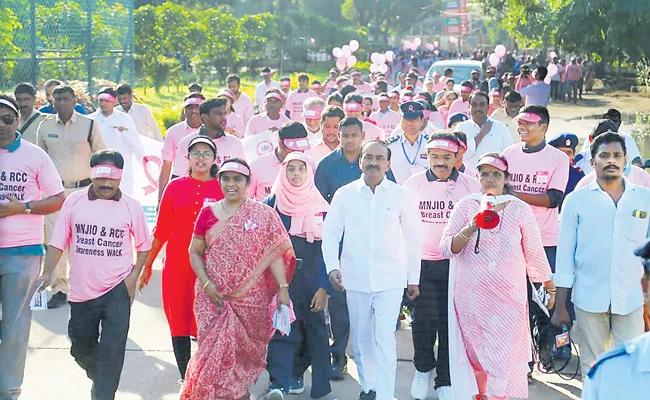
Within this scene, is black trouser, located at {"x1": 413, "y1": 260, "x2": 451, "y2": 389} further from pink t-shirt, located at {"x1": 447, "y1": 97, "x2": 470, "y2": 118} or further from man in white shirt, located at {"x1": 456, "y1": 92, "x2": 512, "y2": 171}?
pink t-shirt, located at {"x1": 447, "y1": 97, "x2": 470, "y2": 118}

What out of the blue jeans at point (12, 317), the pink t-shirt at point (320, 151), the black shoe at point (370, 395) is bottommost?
the black shoe at point (370, 395)

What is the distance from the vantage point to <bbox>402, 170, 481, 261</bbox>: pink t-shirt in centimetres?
665

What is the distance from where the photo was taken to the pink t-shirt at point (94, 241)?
19.5 ft

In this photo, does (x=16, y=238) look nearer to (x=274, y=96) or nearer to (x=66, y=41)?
(x=274, y=96)

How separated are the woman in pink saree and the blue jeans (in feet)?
3.99

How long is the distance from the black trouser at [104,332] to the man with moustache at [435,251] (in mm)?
2085

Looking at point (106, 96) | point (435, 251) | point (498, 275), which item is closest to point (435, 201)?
point (435, 251)

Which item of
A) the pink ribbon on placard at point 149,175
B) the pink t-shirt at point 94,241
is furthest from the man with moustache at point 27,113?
the pink t-shirt at point 94,241

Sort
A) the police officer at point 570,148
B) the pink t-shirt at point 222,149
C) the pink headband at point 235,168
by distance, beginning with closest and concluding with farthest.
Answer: the pink headband at point 235,168, the police officer at point 570,148, the pink t-shirt at point 222,149

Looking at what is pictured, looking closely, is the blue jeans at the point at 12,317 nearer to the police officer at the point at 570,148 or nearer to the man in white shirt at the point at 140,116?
the police officer at the point at 570,148

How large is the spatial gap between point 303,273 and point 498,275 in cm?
157

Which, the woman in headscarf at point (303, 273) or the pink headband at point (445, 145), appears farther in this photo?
the woman in headscarf at point (303, 273)

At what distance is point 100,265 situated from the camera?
5953mm

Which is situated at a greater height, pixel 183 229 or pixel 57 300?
pixel 183 229
